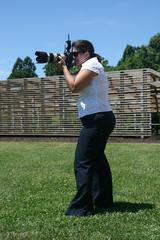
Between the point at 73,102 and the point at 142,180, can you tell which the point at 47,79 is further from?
the point at 142,180

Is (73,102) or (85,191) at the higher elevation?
(73,102)

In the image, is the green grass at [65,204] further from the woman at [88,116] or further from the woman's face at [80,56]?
the woman's face at [80,56]

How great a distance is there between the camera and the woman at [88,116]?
5.89 metres

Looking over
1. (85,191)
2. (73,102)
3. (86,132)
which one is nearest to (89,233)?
(85,191)

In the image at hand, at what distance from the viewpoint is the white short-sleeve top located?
5922 mm

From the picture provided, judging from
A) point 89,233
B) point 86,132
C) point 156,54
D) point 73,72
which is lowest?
point 89,233

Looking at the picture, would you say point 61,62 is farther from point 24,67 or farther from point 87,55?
point 24,67

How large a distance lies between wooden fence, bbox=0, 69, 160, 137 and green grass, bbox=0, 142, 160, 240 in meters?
10.1

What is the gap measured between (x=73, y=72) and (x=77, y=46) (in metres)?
0.30

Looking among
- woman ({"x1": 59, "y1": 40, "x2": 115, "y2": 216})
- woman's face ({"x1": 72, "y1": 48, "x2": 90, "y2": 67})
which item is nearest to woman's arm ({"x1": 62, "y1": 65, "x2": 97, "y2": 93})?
woman ({"x1": 59, "y1": 40, "x2": 115, "y2": 216})

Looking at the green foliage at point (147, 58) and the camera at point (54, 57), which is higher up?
the green foliage at point (147, 58)

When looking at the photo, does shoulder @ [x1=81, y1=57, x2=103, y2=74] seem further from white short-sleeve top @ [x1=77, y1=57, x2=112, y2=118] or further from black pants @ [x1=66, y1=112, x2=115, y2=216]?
black pants @ [x1=66, y1=112, x2=115, y2=216]

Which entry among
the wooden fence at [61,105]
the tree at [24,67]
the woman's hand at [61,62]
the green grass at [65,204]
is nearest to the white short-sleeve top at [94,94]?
the woman's hand at [61,62]

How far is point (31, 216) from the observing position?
594 cm
